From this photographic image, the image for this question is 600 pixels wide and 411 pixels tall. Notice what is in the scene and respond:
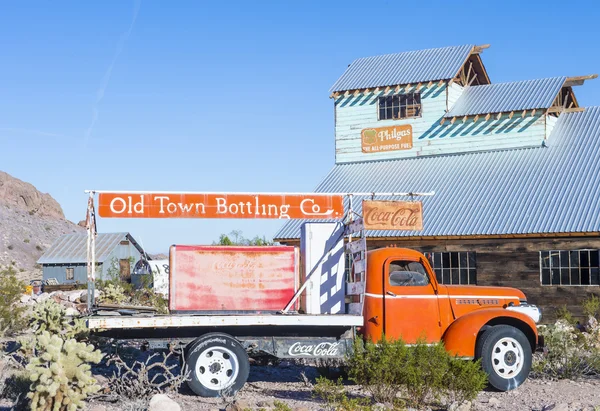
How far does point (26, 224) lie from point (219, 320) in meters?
88.9

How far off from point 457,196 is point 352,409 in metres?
15.7

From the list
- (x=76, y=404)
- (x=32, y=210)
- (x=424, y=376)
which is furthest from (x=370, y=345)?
(x=32, y=210)

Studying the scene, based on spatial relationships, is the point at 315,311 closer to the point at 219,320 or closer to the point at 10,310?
the point at 219,320

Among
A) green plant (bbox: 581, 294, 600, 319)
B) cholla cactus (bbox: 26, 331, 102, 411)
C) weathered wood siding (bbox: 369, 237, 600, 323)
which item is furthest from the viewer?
weathered wood siding (bbox: 369, 237, 600, 323)

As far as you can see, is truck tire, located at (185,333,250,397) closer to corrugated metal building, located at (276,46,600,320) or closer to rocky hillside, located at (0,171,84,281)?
corrugated metal building, located at (276,46,600,320)

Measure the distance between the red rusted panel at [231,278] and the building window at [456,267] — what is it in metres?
10.6

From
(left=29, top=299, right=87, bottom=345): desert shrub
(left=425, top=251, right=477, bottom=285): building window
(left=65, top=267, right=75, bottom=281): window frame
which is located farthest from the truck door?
(left=65, top=267, right=75, bottom=281): window frame

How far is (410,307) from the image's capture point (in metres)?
12.4

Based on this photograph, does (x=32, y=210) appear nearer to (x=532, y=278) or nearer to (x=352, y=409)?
(x=532, y=278)

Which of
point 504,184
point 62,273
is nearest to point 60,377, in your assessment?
point 504,184

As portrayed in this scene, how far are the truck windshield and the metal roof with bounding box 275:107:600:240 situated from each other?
9.30 meters

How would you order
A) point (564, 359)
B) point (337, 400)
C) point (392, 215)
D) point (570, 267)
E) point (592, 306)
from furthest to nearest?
point (570, 267) → point (592, 306) → point (564, 359) → point (392, 215) → point (337, 400)

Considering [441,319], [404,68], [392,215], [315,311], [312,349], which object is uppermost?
[404,68]

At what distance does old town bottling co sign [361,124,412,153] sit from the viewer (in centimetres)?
2816
